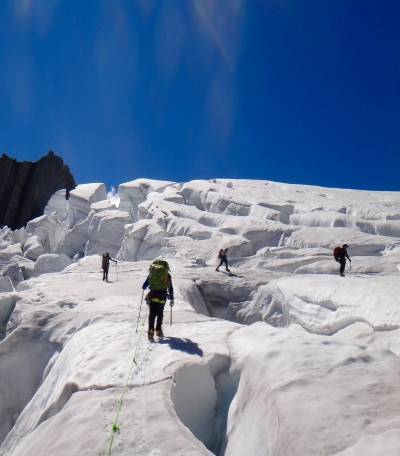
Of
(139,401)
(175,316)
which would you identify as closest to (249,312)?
(175,316)

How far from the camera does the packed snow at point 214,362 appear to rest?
14.5 ft

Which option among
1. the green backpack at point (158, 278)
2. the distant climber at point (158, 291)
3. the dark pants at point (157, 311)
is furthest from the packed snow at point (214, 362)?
the green backpack at point (158, 278)

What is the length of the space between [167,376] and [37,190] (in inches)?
3299

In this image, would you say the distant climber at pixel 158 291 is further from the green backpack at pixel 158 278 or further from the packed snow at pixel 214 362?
the packed snow at pixel 214 362

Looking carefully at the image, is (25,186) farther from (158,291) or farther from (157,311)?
(157,311)

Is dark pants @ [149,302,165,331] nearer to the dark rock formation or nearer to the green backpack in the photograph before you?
the green backpack

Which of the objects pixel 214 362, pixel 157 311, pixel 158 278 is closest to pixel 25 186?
pixel 158 278

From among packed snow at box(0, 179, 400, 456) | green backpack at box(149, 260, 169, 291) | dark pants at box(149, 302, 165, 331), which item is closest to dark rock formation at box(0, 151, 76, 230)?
packed snow at box(0, 179, 400, 456)

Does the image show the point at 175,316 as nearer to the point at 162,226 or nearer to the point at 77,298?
the point at 77,298

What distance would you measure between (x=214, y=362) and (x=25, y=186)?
8509 centimetres

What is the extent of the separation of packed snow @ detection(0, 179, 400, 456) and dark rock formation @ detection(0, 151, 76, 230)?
191ft

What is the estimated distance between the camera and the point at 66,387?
21.0 feet

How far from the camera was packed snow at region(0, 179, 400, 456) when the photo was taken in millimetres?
4406

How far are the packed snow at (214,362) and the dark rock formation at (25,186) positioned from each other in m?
58.2
